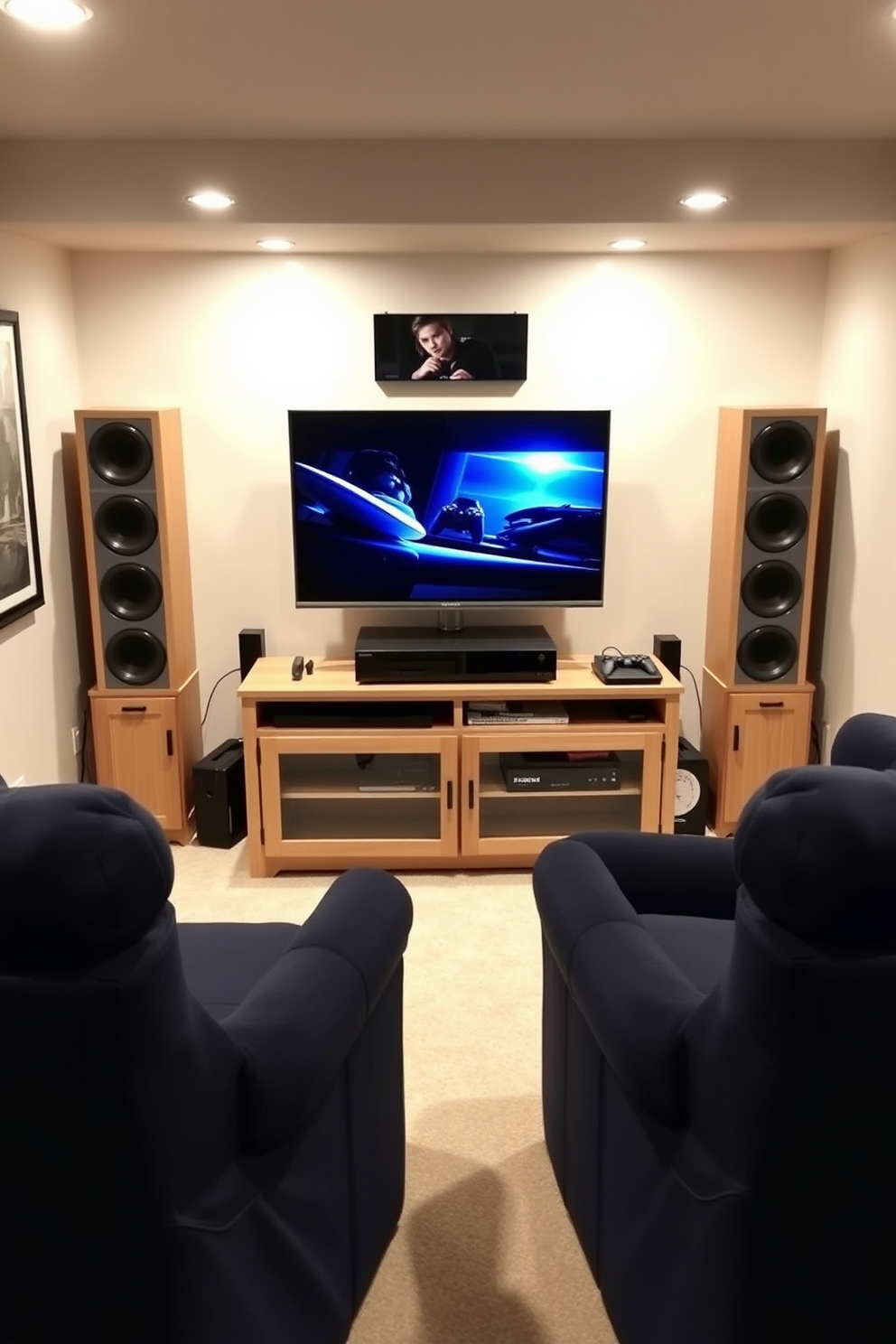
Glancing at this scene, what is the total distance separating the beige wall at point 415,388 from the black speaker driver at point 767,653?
0.40 meters

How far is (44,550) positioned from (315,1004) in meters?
2.43

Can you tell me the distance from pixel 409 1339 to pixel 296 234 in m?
2.95

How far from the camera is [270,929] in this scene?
6.92 ft

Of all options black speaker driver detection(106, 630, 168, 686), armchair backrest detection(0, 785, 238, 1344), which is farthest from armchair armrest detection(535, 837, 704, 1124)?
black speaker driver detection(106, 630, 168, 686)

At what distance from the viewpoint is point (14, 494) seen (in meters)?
3.25

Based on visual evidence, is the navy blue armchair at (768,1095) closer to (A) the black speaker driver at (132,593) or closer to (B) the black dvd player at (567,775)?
(B) the black dvd player at (567,775)

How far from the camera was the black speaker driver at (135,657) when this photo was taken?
146 inches

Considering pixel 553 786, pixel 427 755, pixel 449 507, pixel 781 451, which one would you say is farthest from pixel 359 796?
pixel 781 451

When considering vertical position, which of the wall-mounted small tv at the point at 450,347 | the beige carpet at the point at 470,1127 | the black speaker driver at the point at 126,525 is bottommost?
the beige carpet at the point at 470,1127

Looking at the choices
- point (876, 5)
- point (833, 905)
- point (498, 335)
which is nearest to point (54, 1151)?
point (833, 905)

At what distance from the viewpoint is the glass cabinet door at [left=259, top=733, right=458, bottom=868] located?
3.56 meters

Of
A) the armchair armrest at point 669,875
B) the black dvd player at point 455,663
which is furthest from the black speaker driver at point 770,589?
the armchair armrest at point 669,875

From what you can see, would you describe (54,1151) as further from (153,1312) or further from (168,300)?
(168,300)

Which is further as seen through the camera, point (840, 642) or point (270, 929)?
point (840, 642)
